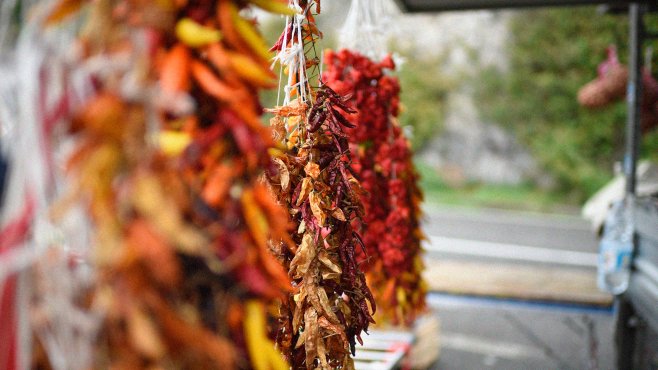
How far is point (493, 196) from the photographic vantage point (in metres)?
11.3

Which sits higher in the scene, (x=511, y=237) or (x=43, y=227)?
(x=43, y=227)

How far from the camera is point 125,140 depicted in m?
0.70

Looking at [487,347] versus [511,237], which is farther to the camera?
[511,237]

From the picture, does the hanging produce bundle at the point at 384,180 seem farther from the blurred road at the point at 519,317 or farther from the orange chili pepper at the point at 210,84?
the orange chili pepper at the point at 210,84

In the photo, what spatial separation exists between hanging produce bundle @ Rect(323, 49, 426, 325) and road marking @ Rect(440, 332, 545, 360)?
98cm

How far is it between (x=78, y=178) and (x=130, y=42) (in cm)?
20

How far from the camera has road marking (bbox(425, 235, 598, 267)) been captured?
21.2 ft

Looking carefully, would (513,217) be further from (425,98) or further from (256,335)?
(256,335)

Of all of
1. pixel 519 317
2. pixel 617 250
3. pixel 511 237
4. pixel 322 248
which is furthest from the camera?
pixel 511 237

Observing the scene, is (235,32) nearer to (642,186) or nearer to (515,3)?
(515,3)

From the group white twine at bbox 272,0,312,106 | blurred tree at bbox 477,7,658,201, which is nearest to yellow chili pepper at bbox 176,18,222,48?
white twine at bbox 272,0,312,106

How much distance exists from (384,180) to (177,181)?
6.16 feet

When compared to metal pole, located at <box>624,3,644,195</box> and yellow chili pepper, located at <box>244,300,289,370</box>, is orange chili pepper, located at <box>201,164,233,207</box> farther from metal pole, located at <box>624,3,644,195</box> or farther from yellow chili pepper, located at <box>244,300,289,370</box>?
metal pole, located at <box>624,3,644,195</box>

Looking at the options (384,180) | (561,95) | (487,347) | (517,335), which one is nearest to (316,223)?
(384,180)
